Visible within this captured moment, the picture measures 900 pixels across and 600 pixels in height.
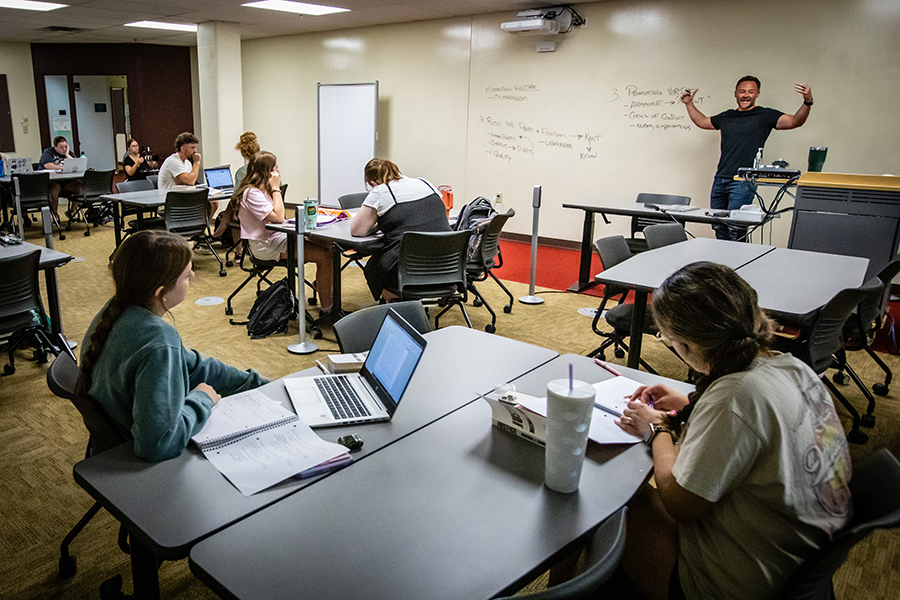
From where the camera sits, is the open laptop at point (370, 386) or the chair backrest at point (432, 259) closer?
the open laptop at point (370, 386)

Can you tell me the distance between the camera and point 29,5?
7.95 metres

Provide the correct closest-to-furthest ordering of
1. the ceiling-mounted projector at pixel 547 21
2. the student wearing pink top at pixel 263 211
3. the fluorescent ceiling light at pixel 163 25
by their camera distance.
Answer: the student wearing pink top at pixel 263 211
the ceiling-mounted projector at pixel 547 21
the fluorescent ceiling light at pixel 163 25

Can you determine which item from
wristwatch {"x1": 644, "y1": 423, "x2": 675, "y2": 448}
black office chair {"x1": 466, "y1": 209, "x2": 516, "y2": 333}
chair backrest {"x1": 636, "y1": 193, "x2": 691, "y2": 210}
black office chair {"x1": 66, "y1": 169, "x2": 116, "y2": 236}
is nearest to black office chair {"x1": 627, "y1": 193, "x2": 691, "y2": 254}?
chair backrest {"x1": 636, "y1": 193, "x2": 691, "y2": 210}

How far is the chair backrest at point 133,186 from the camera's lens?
668 cm

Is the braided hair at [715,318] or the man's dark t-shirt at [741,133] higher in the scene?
the man's dark t-shirt at [741,133]

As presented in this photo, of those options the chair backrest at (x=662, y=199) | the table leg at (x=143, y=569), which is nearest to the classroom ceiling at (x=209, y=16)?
the chair backrest at (x=662, y=199)

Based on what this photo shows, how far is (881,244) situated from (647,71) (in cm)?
310

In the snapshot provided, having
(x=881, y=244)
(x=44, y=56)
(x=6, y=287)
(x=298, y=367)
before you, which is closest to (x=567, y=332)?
(x=298, y=367)

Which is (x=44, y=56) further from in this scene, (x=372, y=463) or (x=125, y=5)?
(x=372, y=463)

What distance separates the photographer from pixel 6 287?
10.3 feet

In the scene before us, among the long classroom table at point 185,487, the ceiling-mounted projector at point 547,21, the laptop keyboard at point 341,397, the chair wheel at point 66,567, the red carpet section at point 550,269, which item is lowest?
the chair wheel at point 66,567

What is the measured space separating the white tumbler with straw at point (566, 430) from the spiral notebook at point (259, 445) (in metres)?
0.47

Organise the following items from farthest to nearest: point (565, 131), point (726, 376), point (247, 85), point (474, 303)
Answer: point (247, 85) < point (565, 131) < point (474, 303) < point (726, 376)

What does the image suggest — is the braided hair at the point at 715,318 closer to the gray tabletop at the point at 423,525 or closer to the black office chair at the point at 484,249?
the gray tabletop at the point at 423,525
